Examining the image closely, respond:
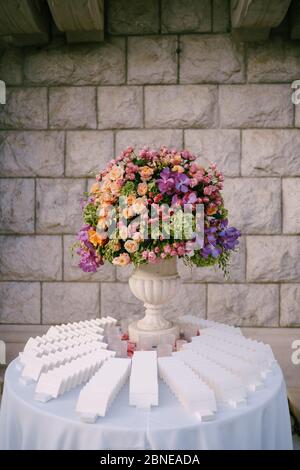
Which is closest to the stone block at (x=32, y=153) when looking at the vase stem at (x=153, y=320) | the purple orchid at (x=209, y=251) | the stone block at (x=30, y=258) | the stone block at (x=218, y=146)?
the stone block at (x=30, y=258)

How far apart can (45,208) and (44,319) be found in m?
0.72

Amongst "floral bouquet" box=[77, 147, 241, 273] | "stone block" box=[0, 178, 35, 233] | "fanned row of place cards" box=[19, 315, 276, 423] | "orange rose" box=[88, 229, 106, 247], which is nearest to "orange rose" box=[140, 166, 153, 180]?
"floral bouquet" box=[77, 147, 241, 273]

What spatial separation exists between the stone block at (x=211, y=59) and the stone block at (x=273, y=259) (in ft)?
3.35

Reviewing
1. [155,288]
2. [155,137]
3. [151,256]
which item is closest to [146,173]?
[151,256]

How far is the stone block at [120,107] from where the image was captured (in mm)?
2848

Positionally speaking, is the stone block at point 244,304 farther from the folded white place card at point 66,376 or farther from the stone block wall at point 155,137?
the folded white place card at point 66,376

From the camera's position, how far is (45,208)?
2910 millimetres

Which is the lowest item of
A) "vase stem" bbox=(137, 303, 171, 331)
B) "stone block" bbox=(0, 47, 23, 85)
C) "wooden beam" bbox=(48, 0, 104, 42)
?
"vase stem" bbox=(137, 303, 171, 331)

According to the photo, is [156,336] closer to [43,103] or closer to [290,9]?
[43,103]

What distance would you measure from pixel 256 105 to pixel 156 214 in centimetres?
167

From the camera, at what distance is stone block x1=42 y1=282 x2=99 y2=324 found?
291cm

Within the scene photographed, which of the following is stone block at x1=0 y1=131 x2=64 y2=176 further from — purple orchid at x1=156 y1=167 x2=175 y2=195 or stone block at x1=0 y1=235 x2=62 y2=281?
purple orchid at x1=156 y1=167 x2=175 y2=195

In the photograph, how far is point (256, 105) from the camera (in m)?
2.81

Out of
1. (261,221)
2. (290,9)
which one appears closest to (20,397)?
(261,221)
